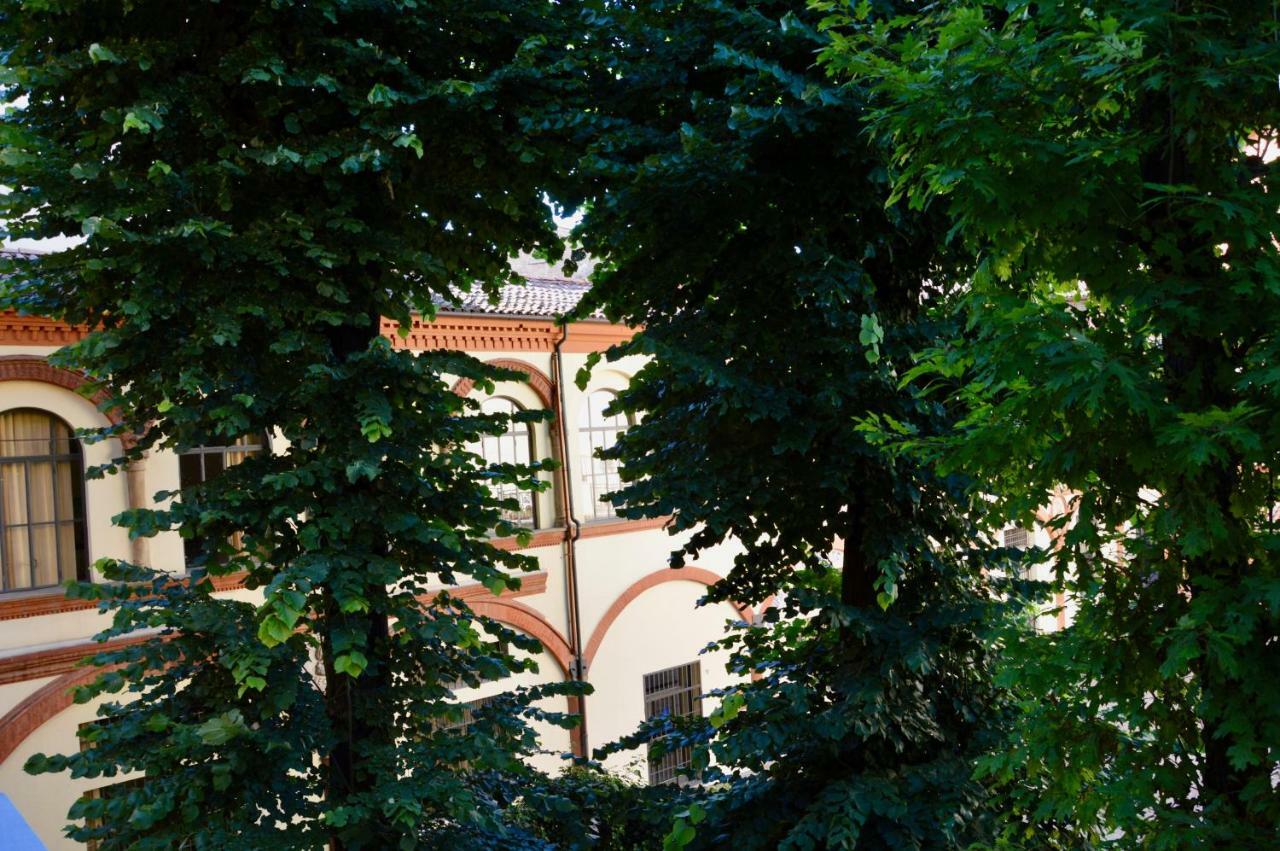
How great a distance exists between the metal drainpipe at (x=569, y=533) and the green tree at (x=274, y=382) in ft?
33.1

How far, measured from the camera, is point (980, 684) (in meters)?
7.55

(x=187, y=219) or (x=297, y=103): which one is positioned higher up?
(x=297, y=103)

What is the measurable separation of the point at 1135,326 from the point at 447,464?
4.08 metres

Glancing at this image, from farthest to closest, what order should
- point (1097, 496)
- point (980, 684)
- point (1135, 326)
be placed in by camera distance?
1. point (980, 684)
2. point (1097, 496)
3. point (1135, 326)

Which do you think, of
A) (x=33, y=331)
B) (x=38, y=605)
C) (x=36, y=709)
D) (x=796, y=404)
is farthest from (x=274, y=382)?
(x=36, y=709)

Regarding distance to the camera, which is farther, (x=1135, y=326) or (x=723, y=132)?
(x=723, y=132)

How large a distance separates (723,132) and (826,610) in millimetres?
3037

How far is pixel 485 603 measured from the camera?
1606 centimetres

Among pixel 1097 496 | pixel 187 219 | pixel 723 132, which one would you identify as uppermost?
pixel 723 132

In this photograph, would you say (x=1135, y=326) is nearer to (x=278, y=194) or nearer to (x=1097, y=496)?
(x=1097, y=496)

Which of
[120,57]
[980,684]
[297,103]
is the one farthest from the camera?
[980,684]

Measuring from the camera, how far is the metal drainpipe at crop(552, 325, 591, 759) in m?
17.0

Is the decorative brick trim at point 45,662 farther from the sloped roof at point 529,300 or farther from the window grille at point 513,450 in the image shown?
the window grille at point 513,450

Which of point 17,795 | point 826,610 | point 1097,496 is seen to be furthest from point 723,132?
point 17,795
